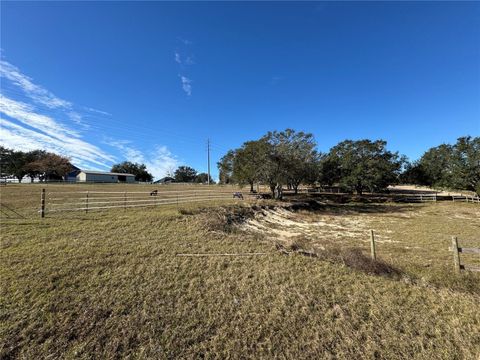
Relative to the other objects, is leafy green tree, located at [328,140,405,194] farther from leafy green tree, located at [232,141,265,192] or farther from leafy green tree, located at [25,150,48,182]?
leafy green tree, located at [25,150,48,182]

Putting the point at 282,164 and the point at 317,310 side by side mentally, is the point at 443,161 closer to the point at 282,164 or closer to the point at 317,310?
the point at 282,164

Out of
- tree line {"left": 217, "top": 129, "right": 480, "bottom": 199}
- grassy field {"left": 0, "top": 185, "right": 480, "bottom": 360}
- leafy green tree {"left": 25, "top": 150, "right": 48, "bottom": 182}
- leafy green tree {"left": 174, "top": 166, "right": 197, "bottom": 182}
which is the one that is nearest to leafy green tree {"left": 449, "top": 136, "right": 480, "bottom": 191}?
tree line {"left": 217, "top": 129, "right": 480, "bottom": 199}

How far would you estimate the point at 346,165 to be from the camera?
129 feet

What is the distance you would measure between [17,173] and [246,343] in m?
90.8

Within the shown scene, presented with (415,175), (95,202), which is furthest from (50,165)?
(415,175)

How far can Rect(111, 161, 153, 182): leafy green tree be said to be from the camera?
108 metres

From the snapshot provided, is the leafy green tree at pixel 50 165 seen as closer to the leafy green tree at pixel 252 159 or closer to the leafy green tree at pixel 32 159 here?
the leafy green tree at pixel 32 159

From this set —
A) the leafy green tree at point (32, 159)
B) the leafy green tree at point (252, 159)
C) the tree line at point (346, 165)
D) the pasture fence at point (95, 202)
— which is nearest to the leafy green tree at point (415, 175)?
the tree line at point (346, 165)

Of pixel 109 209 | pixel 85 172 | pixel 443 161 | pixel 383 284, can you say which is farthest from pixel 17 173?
pixel 443 161

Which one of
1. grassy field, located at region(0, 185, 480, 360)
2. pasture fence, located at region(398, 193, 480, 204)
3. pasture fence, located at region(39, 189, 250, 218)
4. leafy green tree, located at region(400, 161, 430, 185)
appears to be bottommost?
grassy field, located at region(0, 185, 480, 360)

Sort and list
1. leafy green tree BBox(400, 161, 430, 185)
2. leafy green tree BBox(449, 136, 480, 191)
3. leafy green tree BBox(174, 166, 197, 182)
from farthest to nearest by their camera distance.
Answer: leafy green tree BBox(174, 166, 197, 182), leafy green tree BBox(400, 161, 430, 185), leafy green tree BBox(449, 136, 480, 191)

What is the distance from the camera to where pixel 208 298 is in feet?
15.9

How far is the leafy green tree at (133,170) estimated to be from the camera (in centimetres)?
10778

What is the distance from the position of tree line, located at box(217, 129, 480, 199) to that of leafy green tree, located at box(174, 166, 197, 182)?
99.0 metres
